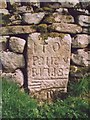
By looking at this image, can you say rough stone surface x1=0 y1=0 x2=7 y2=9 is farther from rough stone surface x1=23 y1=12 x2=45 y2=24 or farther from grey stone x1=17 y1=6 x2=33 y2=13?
rough stone surface x1=23 y1=12 x2=45 y2=24

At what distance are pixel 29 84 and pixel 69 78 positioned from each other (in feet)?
2.17

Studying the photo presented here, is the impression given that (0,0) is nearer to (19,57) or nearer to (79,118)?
(19,57)

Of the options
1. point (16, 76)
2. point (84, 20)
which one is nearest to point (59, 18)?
point (84, 20)

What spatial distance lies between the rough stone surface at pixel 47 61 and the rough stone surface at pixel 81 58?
15 cm

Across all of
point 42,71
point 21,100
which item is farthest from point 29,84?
point 21,100

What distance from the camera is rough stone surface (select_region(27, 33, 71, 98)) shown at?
582cm

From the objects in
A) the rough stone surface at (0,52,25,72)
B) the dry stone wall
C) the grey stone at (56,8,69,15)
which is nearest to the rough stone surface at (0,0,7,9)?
the dry stone wall

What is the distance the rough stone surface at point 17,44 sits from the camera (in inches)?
228

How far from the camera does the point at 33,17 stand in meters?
5.80

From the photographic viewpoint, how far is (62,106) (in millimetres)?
5188

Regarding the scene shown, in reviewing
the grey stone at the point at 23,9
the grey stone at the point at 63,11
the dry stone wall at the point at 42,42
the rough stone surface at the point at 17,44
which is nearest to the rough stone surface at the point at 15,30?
the dry stone wall at the point at 42,42

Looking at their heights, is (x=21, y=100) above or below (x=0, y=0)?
below

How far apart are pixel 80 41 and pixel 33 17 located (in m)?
0.84

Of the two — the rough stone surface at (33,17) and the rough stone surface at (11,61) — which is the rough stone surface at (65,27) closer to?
the rough stone surface at (33,17)
